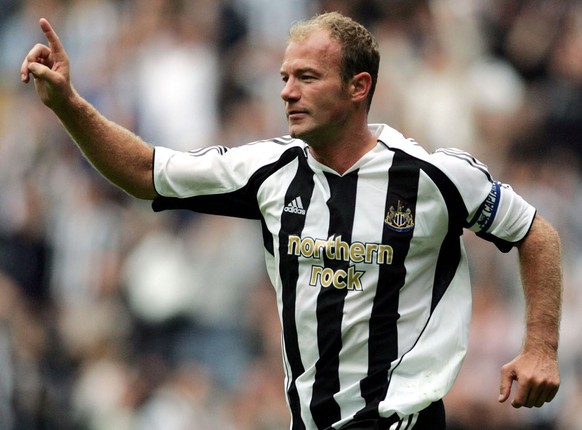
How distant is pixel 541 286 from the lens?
545 cm

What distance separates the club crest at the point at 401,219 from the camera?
541 centimetres

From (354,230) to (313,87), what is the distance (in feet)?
1.99

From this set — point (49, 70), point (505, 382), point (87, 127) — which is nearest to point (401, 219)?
point (505, 382)

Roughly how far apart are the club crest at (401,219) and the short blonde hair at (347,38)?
588mm

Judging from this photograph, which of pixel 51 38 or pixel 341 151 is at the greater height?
pixel 51 38

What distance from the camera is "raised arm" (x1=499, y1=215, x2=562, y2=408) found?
5.26m

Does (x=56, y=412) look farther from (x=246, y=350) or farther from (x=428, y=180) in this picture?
(x=428, y=180)

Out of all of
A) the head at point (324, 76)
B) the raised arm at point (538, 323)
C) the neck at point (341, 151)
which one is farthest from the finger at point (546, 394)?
the head at point (324, 76)

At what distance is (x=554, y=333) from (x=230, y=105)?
6.57 meters

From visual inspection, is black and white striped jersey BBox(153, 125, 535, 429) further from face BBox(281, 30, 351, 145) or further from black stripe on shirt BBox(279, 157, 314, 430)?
face BBox(281, 30, 351, 145)

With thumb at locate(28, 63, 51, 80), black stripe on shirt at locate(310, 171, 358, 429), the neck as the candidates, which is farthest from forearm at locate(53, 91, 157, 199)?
black stripe on shirt at locate(310, 171, 358, 429)

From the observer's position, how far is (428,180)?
212 inches

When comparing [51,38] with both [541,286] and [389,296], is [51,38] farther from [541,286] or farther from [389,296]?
[541,286]

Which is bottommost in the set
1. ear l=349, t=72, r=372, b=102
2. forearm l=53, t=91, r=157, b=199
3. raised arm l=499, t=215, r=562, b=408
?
raised arm l=499, t=215, r=562, b=408
